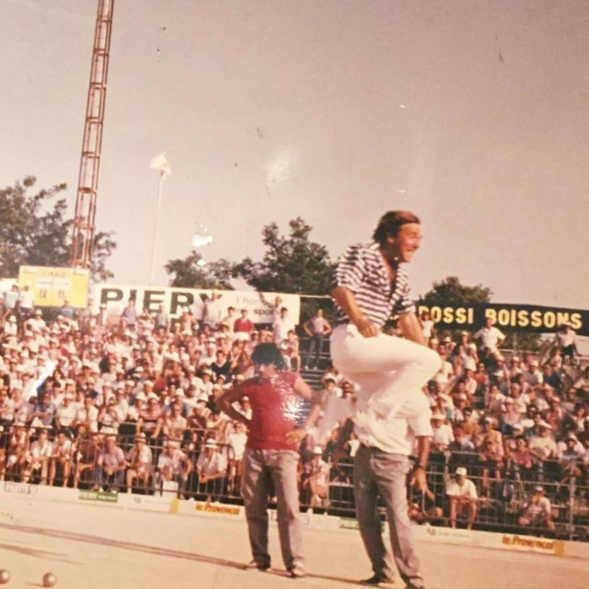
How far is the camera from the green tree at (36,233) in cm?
570

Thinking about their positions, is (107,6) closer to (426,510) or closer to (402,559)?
(402,559)

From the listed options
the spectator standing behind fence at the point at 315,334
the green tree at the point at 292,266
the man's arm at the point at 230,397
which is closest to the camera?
the man's arm at the point at 230,397

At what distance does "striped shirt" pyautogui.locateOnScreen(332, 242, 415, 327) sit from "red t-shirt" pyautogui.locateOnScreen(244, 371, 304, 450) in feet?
1.46

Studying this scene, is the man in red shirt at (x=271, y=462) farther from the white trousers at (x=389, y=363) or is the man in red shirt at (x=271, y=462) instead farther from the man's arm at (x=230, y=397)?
the white trousers at (x=389, y=363)

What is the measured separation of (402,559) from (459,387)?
3492 millimetres

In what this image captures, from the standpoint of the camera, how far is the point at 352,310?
10.9 feet

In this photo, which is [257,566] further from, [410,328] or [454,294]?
[454,294]

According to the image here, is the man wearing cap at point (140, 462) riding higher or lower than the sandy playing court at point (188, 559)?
higher

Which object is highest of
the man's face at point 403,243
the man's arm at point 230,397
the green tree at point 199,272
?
the green tree at point 199,272

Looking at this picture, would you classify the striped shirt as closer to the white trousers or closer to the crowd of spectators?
the white trousers

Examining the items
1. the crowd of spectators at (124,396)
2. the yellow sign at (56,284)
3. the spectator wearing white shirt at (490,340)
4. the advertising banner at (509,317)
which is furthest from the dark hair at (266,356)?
the spectator wearing white shirt at (490,340)

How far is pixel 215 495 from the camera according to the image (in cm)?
644

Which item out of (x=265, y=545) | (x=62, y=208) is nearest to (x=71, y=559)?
(x=265, y=545)

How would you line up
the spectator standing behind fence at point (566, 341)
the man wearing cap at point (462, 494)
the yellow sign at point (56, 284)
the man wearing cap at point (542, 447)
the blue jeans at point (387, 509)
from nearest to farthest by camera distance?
the blue jeans at point (387, 509) → the spectator standing behind fence at point (566, 341) → the yellow sign at point (56, 284) → the man wearing cap at point (462, 494) → the man wearing cap at point (542, 447)
